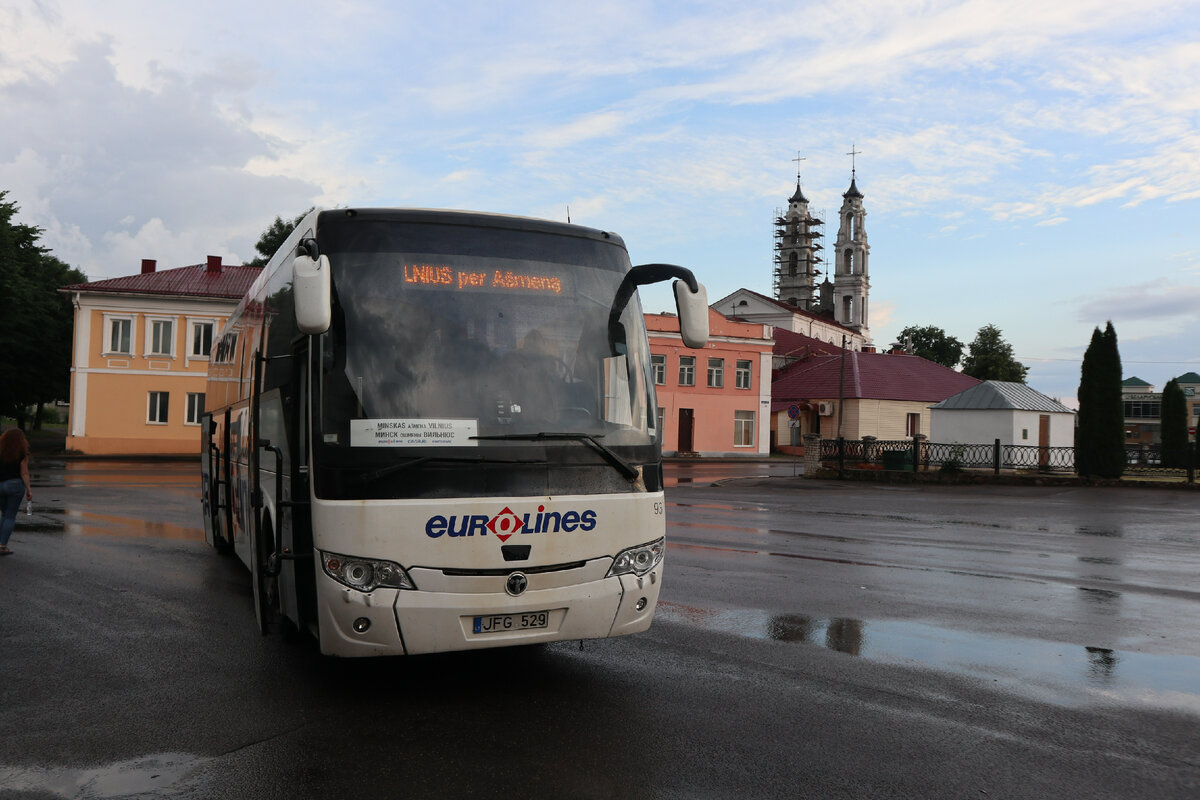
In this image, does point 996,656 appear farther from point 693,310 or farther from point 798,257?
point 798,257

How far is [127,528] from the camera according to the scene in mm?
15055

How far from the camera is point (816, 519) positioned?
63.1 feet

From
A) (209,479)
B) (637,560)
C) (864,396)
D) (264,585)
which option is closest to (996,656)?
(637,560)

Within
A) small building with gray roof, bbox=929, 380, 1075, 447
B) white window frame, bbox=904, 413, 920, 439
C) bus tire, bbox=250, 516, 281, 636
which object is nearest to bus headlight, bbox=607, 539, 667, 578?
bus tire, bbox=250, 516, 281, 636

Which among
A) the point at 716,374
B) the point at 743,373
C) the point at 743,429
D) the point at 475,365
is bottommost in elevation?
the point at 475,365

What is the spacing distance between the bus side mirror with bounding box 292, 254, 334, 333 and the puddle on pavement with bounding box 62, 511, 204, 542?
9.75 meters

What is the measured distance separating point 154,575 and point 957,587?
28.1 ft

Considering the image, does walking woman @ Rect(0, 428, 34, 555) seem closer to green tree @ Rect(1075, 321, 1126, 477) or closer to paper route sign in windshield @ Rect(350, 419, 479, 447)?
paper route sign in windshield @ Rect(350, 419, 479, 447)

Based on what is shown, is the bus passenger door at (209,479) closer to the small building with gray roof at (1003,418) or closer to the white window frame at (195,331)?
the small building with gray roof at (1003,418)

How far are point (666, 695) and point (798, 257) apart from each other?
115 m

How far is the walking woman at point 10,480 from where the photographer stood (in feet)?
39.8

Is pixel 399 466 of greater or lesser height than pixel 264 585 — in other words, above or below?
above

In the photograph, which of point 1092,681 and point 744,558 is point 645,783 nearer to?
point 1092,681

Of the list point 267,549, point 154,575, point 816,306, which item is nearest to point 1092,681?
point 267,549
